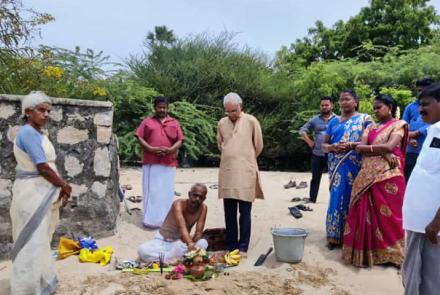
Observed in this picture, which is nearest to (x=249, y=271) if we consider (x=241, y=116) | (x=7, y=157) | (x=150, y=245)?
(x=150, y=245)

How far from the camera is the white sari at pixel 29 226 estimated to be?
409cm

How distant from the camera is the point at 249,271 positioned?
4.92 meters

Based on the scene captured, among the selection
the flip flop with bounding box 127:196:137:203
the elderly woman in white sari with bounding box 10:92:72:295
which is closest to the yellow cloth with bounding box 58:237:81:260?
the elderly woman in white sari with bounding box 10:92:72:295

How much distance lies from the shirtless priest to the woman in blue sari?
4.75 ft

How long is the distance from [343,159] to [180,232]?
77.3 inches

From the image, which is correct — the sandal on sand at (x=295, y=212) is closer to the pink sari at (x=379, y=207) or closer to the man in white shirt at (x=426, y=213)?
the pink sari at (x=379, y=207)

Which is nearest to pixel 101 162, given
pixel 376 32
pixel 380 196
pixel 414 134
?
pixel 380 196

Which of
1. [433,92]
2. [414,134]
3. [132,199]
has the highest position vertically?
[433,92]

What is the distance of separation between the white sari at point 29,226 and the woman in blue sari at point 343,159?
3014 millimetres

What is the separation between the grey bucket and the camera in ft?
16.7

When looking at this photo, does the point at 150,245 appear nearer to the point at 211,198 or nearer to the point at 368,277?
the point at 368,277

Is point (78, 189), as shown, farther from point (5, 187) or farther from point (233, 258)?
point (233, 258)

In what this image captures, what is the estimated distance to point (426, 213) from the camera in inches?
123

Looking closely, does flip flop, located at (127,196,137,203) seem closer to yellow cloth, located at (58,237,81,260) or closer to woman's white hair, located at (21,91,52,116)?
yellow cloth, located at (58,237,81,260)
